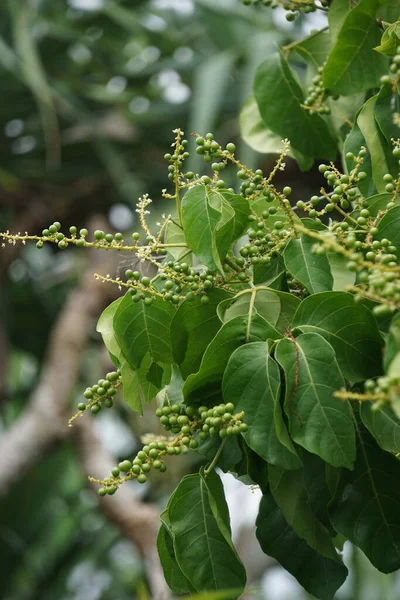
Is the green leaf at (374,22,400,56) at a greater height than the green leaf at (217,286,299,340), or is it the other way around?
the green leaf at (374,22,400,56)

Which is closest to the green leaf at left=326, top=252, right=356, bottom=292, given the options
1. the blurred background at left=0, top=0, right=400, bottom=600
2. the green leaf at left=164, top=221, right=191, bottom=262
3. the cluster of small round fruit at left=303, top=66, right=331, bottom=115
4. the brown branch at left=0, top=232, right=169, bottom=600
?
the green leaf at left=164, top=221, right=191, bottom=262

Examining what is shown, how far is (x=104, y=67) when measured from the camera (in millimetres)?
3588

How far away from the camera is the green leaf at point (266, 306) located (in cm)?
67

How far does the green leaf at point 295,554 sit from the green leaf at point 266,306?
152mm

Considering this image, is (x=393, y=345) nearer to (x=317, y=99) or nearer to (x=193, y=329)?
(x=193, y=329)

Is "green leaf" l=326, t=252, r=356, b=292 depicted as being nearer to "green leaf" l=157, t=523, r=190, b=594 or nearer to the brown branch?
"green leaf" l=157, t=523, r=190, b=594

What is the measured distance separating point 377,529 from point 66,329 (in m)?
2.40

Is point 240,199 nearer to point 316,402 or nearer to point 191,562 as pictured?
point 316,402

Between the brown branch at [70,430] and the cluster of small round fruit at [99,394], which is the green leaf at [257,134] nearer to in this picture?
the cluster of small round fruit at [99,394]

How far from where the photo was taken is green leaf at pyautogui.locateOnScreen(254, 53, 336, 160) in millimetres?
877

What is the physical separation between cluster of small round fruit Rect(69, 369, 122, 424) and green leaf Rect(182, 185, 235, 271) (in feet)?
0.42

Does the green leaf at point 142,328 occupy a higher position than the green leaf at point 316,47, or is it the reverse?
the green leaf at point 316,47

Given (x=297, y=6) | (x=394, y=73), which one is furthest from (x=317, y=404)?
(x=297, y=6)

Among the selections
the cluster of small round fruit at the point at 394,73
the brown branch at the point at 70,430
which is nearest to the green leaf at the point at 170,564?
the cluster of small round fruit at the point at 394,73
